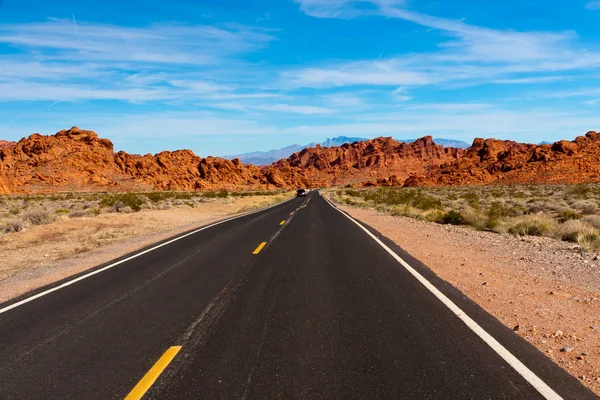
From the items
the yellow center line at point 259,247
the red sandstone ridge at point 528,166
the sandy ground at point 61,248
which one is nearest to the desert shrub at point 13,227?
the sandy ground at point 61,248

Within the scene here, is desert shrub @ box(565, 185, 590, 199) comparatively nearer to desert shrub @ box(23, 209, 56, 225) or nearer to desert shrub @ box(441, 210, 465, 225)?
desert shrub @ box(441, 210, 465, 225)

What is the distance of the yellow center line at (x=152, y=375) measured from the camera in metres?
3.69

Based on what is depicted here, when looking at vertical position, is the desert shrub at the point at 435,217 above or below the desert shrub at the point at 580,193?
below

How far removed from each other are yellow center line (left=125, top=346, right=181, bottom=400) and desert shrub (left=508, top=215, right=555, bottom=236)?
13362mm

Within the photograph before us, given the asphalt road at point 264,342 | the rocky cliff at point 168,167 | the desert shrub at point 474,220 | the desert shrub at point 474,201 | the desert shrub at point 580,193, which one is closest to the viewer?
the asphalt road at point 264,342

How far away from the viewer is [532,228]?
14.3 meters

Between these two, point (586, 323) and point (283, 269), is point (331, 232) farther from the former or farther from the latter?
point (586, 323)

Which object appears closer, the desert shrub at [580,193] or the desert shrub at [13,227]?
the desert shrub at [13,227]

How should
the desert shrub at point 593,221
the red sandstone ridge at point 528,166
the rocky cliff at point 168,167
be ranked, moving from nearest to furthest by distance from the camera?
the desert shrub at point 593,221 < the red sandstone ridge at point 528,166 < the rocky cliff at point 168,167

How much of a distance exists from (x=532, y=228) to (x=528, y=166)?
303 ft

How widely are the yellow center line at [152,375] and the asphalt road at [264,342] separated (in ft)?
0.06

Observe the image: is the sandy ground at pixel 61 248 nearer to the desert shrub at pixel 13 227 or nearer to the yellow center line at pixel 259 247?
the desert shrub at pixel 13 227

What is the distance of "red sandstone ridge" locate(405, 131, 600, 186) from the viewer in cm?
8325

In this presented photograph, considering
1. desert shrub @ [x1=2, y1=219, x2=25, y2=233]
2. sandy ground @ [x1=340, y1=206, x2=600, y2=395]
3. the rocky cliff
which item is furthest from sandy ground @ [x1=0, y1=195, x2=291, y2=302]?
the rocky cliff
